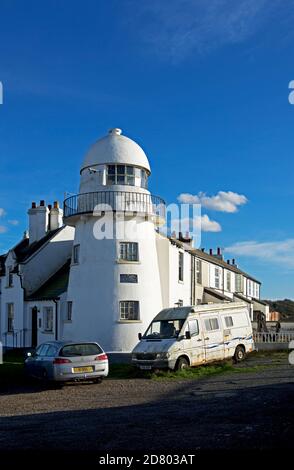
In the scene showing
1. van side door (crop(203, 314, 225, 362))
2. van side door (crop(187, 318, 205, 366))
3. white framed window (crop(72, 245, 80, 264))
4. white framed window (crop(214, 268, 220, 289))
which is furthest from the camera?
white framed window (crop(214, 268, 220, 289))

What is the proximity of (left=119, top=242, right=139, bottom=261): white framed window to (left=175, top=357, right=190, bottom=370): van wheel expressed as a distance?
7782 mm

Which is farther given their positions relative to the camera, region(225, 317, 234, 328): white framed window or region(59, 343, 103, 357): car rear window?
region(225, 317, 234, 328): white framed window

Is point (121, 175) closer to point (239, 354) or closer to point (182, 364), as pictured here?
point (239, 354)

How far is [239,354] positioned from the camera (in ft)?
82.5

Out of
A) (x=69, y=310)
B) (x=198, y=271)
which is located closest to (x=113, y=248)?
(x=69, y=310)

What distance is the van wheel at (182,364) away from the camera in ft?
71.3

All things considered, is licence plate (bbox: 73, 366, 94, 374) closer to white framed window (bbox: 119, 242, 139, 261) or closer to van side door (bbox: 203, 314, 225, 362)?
van side door (bbox: 203, 314, 225, 362)

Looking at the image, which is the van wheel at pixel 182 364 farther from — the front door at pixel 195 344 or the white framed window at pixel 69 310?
the white framed window at pixel 69 310

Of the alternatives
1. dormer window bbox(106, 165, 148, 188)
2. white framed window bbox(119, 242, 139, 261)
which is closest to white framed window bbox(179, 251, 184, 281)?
white framed window bbox(119, 242, 139, 261)

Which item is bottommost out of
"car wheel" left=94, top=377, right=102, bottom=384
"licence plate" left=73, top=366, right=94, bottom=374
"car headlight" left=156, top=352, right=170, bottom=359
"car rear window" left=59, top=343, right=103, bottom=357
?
"car wheel" left=94, top=377, right=102, bottom=384

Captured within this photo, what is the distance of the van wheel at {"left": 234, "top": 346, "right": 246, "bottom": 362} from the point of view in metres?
25.0

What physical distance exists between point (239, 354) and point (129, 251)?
7.43 m
